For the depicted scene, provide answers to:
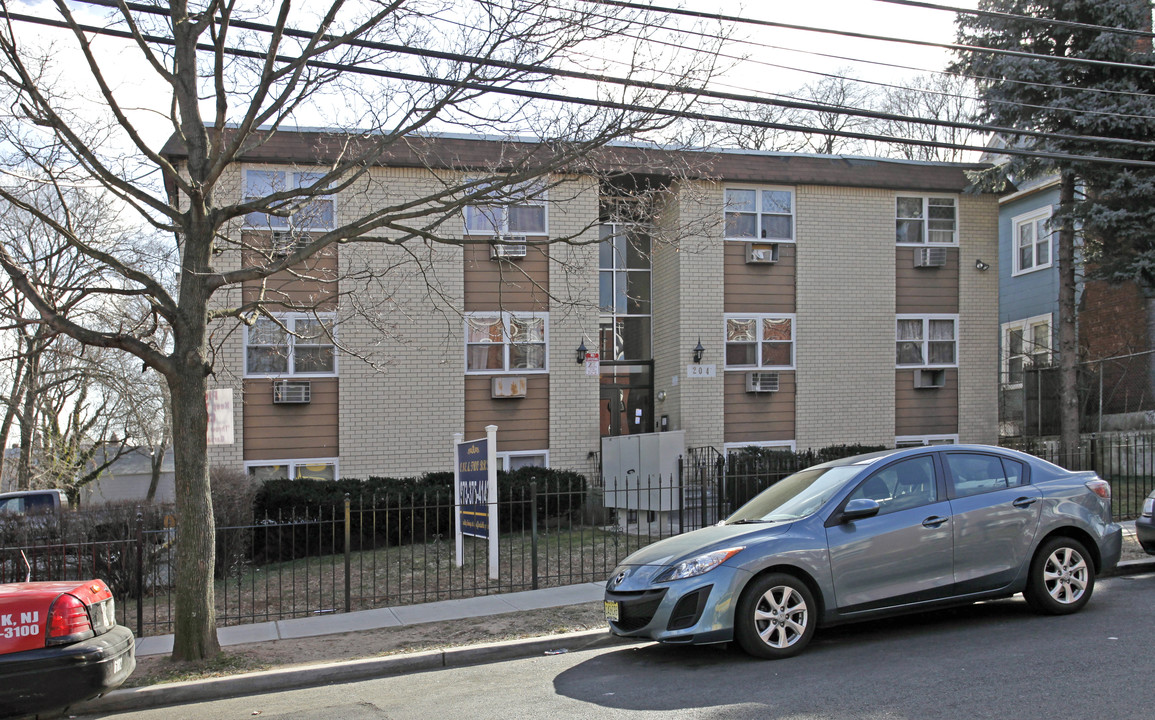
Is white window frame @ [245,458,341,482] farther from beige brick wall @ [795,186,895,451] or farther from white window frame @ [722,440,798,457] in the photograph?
beige brick wall @ [795,186,895,451]

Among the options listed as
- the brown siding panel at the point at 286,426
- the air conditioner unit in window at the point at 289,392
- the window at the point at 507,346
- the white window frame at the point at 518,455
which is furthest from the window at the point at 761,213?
Result: the air conditioner unit in window at the point at 289,392

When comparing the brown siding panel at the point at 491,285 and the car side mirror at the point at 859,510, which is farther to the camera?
the brown siding panel at the point at 491,285

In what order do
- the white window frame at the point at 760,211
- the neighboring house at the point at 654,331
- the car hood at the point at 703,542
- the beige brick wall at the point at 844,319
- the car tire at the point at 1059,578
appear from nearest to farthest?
the car hood at the point at 703,542 → the car tire at the point at 1059,578 → the neighboring house at the point at 654,331 → the white window frame at the point at 760,211 → the beige brick wall at the point at 844,319

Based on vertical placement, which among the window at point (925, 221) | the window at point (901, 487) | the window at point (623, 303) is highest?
the window at point (925, 221)

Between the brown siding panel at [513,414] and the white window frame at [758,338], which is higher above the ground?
the white window frame at [758,338]

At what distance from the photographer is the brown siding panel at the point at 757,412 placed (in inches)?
779

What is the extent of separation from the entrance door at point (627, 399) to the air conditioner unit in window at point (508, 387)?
2.61 metres

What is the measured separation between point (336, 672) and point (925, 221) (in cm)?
1746

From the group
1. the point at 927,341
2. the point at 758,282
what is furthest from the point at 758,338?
the point at 927,341

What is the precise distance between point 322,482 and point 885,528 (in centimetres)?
1136

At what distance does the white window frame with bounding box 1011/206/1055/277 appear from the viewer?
2577 centimetres

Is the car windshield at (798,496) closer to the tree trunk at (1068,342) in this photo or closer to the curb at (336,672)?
the curb at (336,672)

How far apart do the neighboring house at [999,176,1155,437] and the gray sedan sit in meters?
13.4

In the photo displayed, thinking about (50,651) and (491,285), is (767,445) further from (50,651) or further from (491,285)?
(50,651)
